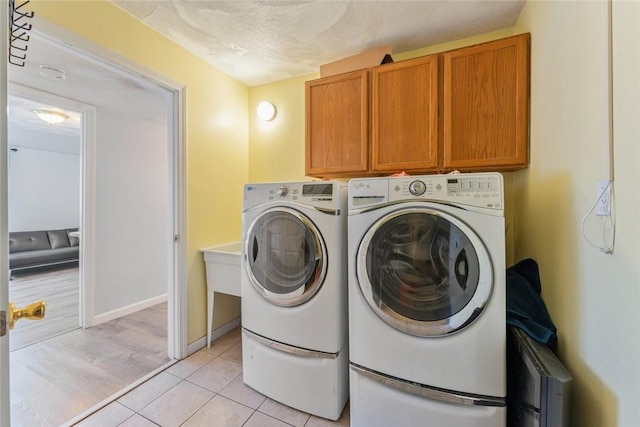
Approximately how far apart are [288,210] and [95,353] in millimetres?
2023

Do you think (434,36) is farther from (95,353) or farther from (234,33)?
(95,353)

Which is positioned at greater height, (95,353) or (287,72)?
(287,72)

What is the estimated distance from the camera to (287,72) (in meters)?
2.41

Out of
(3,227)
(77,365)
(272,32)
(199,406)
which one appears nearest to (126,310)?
(77,365)

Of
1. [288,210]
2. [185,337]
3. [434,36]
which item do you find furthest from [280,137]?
[185,337]

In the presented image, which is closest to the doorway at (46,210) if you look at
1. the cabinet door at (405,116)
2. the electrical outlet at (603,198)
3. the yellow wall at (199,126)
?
the yellow wall at (199,126)

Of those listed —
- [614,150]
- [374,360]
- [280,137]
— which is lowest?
[374,360]

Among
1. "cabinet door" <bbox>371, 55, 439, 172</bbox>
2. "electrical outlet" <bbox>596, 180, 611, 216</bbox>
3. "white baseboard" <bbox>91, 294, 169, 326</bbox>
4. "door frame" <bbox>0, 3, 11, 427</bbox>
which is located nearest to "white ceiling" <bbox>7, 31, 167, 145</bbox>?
"door frame" <bbox>0, 3, 11, 427</bbox>

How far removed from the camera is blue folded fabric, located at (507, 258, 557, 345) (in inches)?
42.7

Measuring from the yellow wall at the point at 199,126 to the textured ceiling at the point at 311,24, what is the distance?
134 millimetres

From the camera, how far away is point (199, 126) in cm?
216

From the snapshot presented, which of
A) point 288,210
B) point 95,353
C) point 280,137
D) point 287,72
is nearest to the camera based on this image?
point 288,210

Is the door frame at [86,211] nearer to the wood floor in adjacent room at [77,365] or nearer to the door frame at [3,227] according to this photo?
the wood floor in adjacent room at [77,365]

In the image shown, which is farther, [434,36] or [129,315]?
[129,315]
